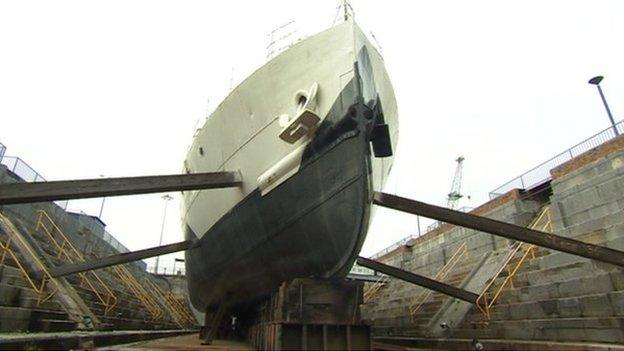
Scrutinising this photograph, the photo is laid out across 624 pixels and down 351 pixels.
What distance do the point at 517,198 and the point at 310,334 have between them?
11.7 m

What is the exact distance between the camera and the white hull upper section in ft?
19.4

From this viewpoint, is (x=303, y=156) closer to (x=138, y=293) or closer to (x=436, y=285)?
(x=436, y=285)

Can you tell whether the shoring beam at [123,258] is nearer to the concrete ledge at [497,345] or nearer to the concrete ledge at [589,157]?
the concrete ledge at [497,345]

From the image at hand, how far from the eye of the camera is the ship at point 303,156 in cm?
557

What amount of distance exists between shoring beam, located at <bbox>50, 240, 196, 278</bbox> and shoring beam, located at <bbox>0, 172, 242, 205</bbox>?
3516mm

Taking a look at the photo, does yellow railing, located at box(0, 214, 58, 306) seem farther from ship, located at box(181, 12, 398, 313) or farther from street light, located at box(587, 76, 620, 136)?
street light, located at box(587, 76, 620, 136)

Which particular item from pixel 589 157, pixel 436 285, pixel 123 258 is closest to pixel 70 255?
pixel 123 258

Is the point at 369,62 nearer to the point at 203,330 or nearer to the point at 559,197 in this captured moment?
the point at 559,197

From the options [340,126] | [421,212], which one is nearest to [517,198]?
[421,212]

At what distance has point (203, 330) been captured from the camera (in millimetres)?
9875

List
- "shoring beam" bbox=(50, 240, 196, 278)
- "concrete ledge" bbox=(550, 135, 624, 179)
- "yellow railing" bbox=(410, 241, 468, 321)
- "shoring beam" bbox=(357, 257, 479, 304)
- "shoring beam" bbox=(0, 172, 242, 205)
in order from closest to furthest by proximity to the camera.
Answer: "shoring beam" bbox=(0, 172, 242, 205)
"shoring beam" bbox=(357, 257, 479, 304)
"shoring beam" bbox=(50, 240, 196, 278)
"concrete ledge" bbox=(550, 135, 624, 179)
"yellow railing" bbox=(410, 241, 468, 321)

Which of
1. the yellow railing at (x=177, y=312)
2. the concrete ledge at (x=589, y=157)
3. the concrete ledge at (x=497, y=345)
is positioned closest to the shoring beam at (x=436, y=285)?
the concrete ledge at (x=497, y=345)

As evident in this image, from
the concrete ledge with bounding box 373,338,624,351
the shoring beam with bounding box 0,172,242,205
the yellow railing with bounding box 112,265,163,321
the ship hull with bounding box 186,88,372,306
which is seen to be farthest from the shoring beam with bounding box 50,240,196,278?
the yellow railing with bounding box 112,265,163,321

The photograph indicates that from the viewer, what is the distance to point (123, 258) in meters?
8.61
